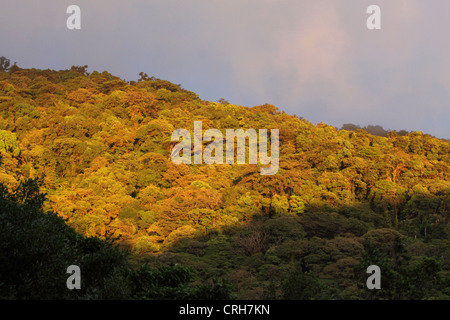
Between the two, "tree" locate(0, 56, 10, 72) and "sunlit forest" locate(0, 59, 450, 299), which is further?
"tree" locate(0, 56, 10, 72)

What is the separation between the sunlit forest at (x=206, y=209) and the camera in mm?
11812

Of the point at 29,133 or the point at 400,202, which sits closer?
the point at 400,202

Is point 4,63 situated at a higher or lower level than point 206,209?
higher

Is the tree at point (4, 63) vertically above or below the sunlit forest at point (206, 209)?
above

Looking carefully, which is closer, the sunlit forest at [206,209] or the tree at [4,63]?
the sunlit forest at [206,209]

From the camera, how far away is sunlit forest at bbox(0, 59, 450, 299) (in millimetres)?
11812

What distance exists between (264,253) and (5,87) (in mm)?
42424

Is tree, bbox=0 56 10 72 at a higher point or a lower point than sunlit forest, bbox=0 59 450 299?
higher

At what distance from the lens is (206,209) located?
31.3m

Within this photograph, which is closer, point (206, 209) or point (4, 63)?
point (206, 209)

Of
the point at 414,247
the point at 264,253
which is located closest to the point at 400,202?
the point at 414,247
